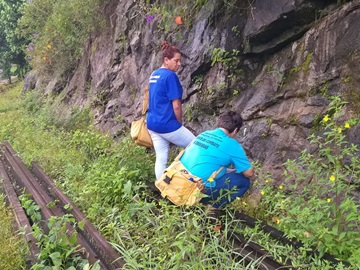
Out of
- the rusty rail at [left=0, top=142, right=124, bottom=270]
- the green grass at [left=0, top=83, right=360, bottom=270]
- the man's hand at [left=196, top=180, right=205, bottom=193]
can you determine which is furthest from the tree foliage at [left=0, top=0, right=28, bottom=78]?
the man's hand at [left=196, top=180, right=205, bottom=193]

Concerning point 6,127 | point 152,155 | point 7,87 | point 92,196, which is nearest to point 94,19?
point 6,127

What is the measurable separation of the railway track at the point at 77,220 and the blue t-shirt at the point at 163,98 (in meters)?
1.42

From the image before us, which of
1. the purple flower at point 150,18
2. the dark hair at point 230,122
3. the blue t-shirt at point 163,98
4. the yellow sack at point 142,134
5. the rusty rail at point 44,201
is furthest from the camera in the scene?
the purple flower at point 150,18

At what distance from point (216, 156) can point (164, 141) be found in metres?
1.33

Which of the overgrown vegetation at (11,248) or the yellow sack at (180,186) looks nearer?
the overgrown vegetation at (11,248)

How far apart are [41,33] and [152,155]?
1109cm

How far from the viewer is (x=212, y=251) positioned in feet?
10.7

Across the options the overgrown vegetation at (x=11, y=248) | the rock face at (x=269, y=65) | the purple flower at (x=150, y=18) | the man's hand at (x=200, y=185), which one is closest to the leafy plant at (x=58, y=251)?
the overgrown vegetation at (x=11, y=248)

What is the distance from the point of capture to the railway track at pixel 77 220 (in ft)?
11.5

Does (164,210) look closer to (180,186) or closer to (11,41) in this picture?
(180,186)

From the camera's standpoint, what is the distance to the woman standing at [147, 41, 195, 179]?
488 cm

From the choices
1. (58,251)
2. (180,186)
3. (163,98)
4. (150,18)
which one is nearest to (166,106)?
(163,98)

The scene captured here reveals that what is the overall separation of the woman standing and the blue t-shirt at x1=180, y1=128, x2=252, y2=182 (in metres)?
0.96

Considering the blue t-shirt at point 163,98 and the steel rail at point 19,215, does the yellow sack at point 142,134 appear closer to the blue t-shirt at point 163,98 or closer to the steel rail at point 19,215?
the blue t-shirt at point 163,98
